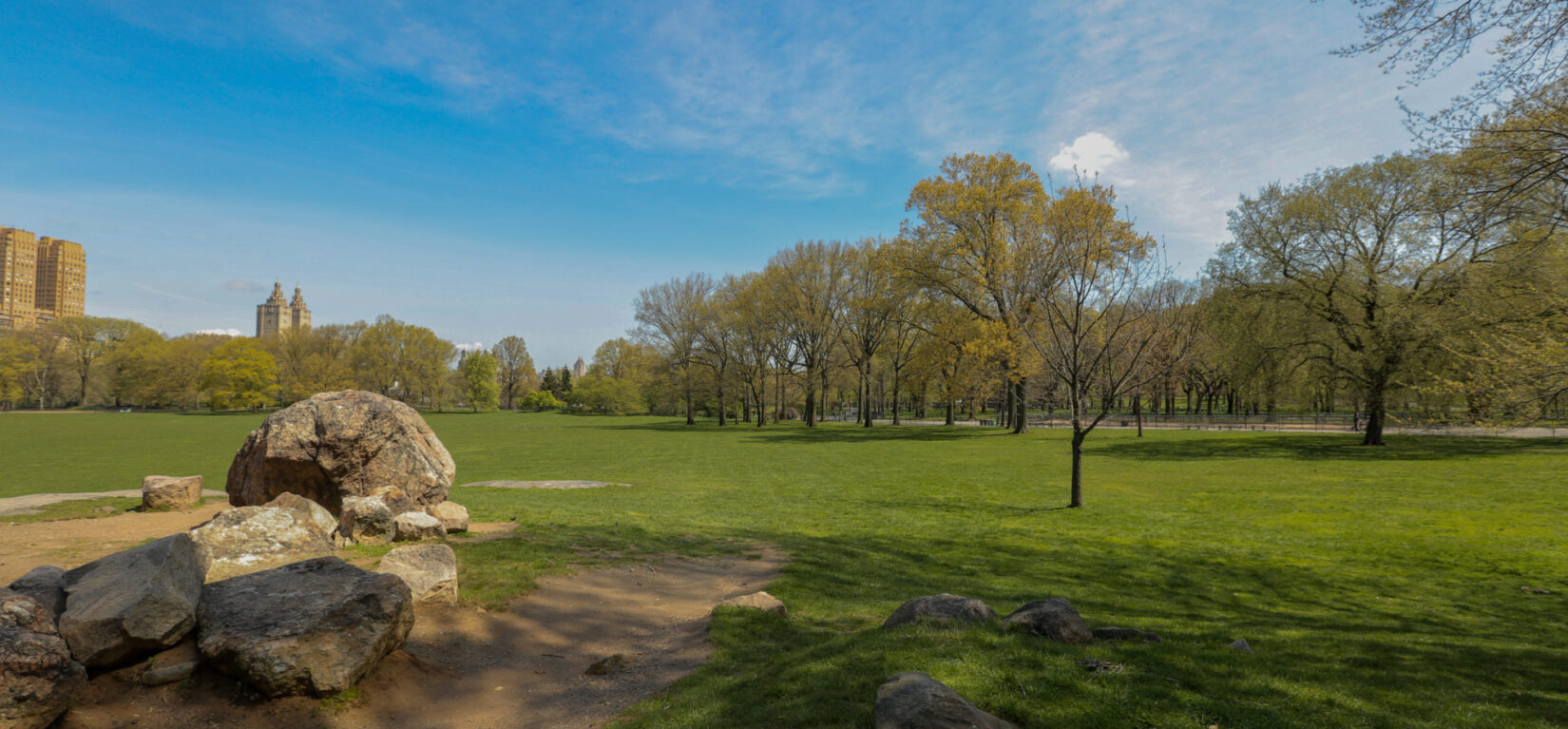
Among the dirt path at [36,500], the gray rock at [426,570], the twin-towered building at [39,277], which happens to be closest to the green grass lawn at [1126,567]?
the gray rock at [426,570]

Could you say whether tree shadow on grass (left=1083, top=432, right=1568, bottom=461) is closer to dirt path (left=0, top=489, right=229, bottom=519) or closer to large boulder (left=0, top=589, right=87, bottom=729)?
large boulder (left=0, top=589, right=87, bottom=729)

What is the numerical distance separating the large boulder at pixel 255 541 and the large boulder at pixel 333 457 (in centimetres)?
293

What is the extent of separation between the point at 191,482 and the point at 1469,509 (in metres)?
27.0

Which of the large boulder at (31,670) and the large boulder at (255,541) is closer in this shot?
the large boulder at (31,670)

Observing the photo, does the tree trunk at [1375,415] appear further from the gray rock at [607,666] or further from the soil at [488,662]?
the gray rock at [607,666]

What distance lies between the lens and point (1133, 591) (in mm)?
8898

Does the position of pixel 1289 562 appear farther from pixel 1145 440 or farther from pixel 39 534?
pixel 1145 440

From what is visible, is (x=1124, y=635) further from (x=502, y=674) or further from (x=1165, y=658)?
(x=502, y=674)

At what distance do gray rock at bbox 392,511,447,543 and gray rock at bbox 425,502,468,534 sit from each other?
368 millimetres

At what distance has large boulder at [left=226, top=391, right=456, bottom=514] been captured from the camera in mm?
10711

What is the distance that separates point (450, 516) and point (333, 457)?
7.32ft

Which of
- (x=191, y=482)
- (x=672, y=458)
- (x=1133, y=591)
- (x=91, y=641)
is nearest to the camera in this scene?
(x=91, y=641)

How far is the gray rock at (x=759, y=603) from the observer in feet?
25.1

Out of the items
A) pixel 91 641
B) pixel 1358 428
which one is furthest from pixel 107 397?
pixel 1358 428
